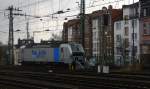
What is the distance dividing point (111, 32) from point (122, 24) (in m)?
5.80

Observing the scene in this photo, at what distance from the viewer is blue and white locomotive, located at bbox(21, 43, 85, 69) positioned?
43938 mm

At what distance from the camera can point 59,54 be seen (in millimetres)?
46125

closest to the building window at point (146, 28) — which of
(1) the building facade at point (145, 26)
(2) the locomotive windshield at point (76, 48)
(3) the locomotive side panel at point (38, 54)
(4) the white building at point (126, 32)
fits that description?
(1) the building facade at point (145, 26)

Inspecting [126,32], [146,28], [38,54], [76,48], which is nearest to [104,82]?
[76,48]

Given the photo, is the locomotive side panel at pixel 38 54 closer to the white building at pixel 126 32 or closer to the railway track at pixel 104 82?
the railway track at pixel 104 82

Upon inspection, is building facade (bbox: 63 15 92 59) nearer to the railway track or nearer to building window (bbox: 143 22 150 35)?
building window (bbox: 143 22 150 35)

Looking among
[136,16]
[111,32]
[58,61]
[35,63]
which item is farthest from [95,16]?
[58,61]

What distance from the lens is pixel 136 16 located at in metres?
73.9

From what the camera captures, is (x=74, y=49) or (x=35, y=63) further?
(x=35, y=63)

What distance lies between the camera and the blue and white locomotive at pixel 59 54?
1730 inches

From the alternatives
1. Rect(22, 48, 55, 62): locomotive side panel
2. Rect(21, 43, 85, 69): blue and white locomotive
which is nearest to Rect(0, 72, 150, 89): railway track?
Rect(21, 43, 85, 69): blue and white locomotive

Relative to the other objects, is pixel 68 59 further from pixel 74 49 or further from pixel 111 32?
pixel 111 32

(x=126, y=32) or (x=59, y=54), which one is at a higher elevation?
(x=126, y=32)

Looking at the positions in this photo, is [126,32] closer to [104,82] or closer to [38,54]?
[38,54]
